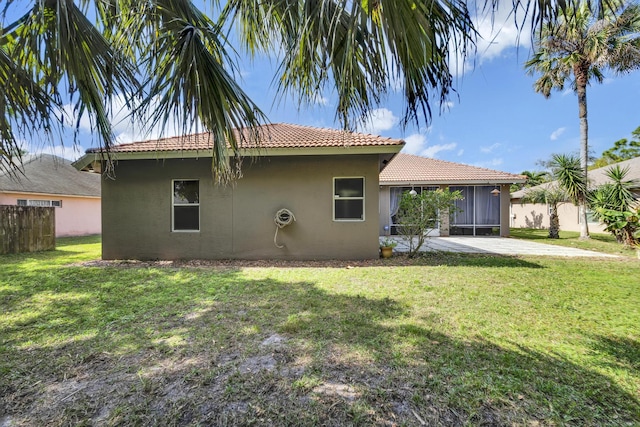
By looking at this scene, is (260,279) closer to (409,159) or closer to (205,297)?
(205,297)

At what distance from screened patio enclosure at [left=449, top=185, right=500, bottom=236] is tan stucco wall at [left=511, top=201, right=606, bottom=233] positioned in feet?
24.3

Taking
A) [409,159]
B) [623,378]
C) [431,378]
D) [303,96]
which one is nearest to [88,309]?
[303,96]

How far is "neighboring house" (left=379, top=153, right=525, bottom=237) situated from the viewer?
14156 mm

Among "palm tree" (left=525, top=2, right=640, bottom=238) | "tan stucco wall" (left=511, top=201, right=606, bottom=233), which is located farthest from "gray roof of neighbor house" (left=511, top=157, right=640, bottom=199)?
"palm tree" (left=525, top=2, right=640, bottom=238)

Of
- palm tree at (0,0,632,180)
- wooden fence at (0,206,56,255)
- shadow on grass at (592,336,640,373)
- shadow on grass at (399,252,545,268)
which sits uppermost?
palm tree at (0,0,632,180)

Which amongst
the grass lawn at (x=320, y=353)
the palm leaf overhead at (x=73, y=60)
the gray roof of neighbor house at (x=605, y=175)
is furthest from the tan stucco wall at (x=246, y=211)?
the gray roof of neighbor house at (x=605, y=175)

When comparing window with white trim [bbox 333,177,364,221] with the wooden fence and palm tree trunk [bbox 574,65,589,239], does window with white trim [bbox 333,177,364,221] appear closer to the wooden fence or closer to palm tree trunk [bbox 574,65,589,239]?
the wooden fence

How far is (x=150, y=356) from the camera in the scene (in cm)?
281

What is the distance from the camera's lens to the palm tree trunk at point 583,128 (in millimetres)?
12930

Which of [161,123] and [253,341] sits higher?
[161,123]

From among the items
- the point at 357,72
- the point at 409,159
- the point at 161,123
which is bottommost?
the point at 161,123

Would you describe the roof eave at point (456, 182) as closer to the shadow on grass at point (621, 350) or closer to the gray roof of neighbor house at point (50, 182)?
the shadow on grass at point (621, 350)

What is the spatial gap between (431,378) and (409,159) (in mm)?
16731

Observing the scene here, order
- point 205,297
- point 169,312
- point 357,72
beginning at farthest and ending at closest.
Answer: point 205,297 < point 169,312 < point 357,72
